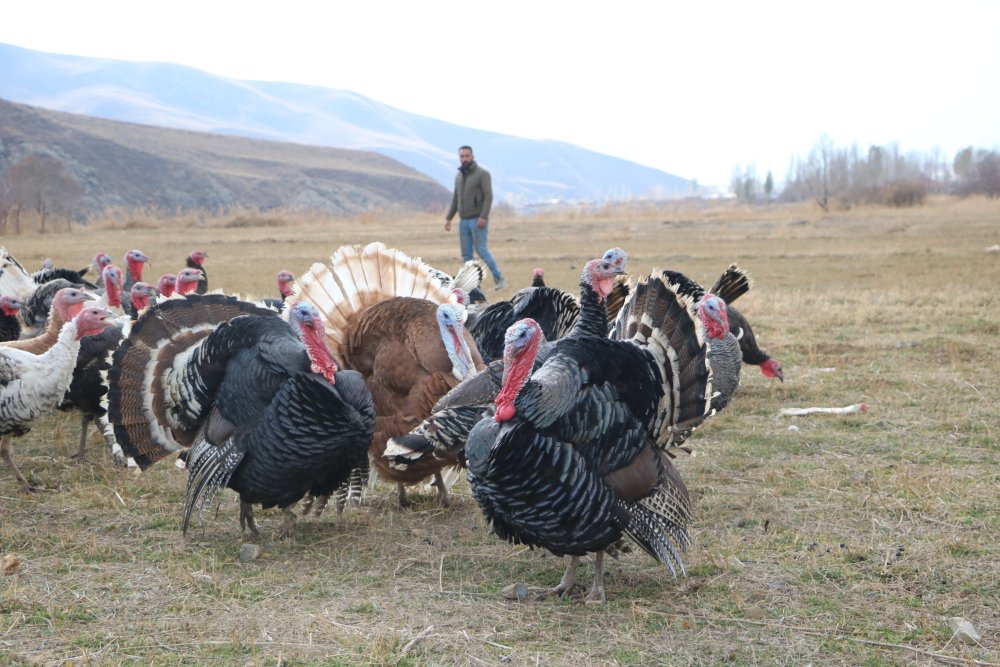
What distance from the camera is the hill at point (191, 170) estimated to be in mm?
52250

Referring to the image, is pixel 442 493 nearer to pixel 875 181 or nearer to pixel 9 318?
pixel 9 318

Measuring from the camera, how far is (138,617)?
354cm

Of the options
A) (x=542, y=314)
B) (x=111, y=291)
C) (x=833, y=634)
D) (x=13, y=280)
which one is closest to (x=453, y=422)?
(x=542, y=314)

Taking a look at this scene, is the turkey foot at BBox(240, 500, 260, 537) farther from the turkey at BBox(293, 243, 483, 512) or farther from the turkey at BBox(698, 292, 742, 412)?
the turkey at BBox(698, 292, 742, 412)

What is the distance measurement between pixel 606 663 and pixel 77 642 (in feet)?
6.10

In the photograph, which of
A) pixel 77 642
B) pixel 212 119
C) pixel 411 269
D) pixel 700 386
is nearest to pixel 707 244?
pixel 411 269

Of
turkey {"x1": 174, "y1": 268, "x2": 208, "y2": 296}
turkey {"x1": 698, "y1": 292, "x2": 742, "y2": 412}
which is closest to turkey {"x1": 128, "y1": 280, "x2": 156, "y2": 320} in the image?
turkey {"x1": 174, "y1": 268, "x2": 208, "y2": 296}

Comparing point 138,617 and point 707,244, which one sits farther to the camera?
point 707,244

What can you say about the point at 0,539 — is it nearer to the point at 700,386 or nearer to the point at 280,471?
the point at 280,471

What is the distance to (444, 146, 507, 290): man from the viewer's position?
1319cm

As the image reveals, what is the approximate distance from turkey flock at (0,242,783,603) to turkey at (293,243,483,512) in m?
0.01

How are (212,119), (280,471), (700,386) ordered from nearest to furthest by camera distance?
1. (700,386)
2. (280,471)
3. (212,119)

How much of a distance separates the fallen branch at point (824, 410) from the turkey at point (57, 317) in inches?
190

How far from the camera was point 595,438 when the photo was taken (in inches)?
144
